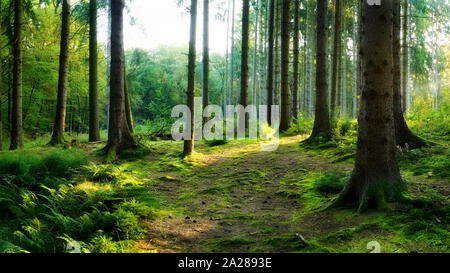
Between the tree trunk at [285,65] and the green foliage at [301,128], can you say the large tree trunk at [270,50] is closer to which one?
the tree trunk at [285,65]

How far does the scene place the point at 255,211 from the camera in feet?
18.1

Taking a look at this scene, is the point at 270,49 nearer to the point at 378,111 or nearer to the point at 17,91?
the point at 17,91

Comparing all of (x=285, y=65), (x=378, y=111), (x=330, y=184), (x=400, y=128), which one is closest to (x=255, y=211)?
(x=330, y=184)

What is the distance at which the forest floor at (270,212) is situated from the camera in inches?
151

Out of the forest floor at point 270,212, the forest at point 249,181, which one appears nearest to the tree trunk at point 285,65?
the forest at point 249,181

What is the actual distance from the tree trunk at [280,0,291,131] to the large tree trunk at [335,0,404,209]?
32.6 ft

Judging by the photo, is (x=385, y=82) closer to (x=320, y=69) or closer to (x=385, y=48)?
(x=385, y=48)

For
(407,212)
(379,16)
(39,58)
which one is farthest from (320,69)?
(39,58)

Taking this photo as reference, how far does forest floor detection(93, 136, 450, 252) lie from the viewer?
12.6ft

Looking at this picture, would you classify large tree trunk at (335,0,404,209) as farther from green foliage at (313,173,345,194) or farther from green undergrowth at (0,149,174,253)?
green undergrowth at (0,149,174,253)

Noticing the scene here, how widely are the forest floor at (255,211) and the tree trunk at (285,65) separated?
6119 millimetres

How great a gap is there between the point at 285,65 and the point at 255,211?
10.5 metres

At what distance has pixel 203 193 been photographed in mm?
6746

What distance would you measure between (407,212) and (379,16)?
9.47 ft
